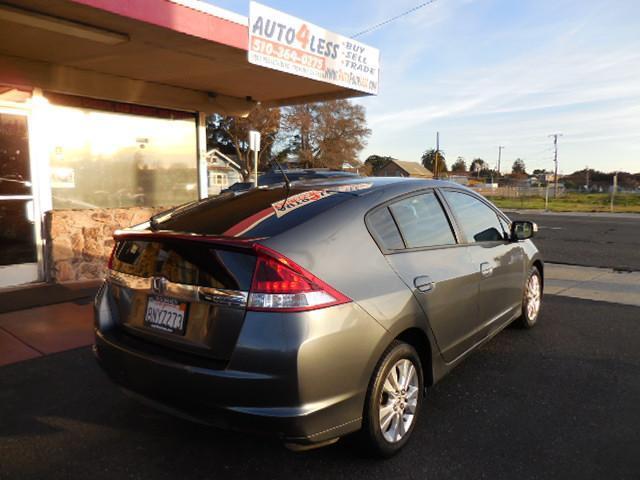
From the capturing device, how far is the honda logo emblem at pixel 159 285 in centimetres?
262

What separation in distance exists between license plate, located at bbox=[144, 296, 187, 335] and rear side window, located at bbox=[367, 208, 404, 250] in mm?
1142

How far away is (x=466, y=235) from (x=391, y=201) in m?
0.97

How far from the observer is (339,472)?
2.69 meters

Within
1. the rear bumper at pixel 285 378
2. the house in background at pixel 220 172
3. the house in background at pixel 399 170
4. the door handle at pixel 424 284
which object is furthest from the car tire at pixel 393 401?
the house in background at pixel 399 170

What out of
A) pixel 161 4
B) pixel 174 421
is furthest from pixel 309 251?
pixel 161 4

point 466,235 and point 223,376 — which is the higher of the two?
point 466,235

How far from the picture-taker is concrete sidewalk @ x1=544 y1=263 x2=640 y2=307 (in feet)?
21.8

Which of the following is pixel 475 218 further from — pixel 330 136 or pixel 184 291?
pixel 330 136

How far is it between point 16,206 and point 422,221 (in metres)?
5.78

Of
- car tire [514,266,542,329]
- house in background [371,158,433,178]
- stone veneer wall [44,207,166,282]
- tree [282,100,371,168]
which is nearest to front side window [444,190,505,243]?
car tire [514,266,542,329]

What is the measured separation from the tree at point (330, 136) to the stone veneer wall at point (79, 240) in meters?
46.1

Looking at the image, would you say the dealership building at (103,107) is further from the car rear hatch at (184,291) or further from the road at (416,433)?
the road at (416,433)

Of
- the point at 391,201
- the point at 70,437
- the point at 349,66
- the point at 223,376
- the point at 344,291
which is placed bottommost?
the point at 70,437

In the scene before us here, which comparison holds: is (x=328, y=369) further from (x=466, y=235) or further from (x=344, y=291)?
(x=466, y=235)
